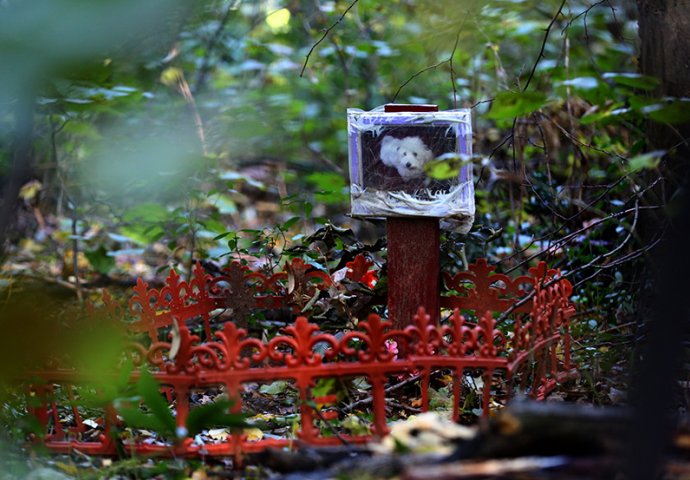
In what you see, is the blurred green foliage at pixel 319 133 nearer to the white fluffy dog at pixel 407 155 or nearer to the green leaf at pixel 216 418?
the white fluffy dog at pixel 407 155

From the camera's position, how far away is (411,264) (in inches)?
110

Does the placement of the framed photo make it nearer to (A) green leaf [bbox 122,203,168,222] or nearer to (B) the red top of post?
(B) the red top of post

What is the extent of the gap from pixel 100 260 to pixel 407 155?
299cm

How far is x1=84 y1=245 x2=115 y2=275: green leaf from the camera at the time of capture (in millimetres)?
5023

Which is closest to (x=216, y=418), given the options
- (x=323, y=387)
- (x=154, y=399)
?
(x=154, y=399)

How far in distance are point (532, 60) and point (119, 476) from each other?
5406 mm

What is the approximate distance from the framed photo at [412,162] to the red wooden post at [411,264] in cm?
7

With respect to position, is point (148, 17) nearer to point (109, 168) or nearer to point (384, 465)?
point (384, 465)

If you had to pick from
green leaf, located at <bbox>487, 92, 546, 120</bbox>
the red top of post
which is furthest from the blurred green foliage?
the red top of post

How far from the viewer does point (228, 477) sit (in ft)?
6.85

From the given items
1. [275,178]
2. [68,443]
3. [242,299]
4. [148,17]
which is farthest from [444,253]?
[275,178]

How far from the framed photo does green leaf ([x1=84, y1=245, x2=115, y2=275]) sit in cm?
283

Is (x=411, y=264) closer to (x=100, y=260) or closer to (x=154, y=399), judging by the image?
(x=154, y=399)

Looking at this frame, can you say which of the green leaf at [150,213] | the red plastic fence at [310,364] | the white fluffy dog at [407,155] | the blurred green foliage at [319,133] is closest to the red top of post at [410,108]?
the white fluffy dog at [407,155]
